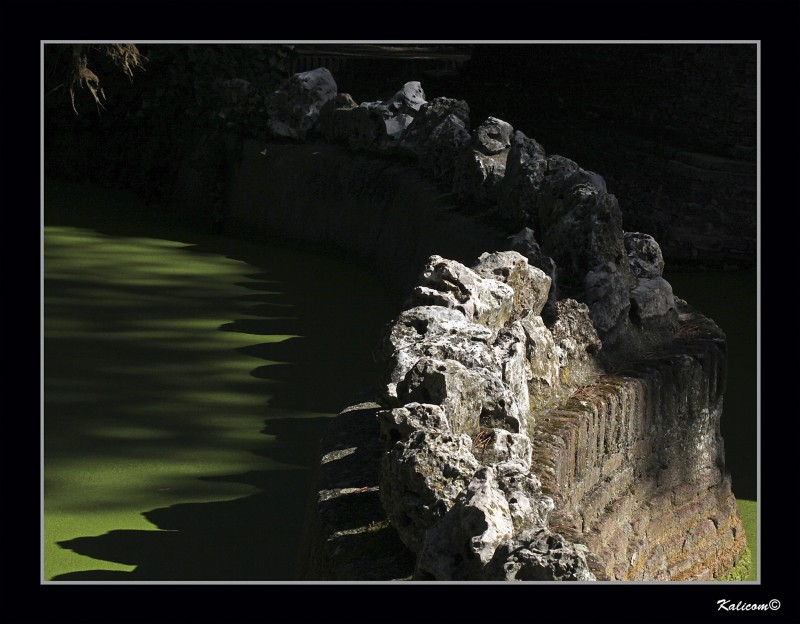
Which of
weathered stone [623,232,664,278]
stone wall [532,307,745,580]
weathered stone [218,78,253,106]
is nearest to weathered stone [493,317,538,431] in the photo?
stone wall [532,307,745,580]

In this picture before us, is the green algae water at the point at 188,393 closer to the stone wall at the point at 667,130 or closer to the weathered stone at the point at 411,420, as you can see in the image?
the weathered stone at the point at 411,420

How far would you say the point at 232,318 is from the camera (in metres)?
6.55

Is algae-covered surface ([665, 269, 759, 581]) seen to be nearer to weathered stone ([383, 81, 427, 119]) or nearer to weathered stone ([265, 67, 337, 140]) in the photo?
weathered stone ([383, 81, 427, 119])

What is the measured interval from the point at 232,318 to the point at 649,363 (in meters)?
3.15

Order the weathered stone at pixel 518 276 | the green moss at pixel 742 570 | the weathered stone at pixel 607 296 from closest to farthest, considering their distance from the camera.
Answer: the weathered stone at pixel 518 276 → the weathered stone at pixel 607 296 → the green moss at pixel 742 570

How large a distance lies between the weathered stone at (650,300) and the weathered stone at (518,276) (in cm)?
45

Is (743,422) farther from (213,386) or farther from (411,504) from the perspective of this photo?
(411,504)

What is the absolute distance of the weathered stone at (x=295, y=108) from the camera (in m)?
8.97

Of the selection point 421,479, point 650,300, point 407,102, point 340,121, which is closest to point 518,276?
point 650,300

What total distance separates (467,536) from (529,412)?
111cm

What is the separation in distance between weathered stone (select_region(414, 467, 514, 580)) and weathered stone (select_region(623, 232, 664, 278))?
101 inches

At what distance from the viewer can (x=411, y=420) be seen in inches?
107

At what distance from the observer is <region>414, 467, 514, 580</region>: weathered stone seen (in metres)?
2.18

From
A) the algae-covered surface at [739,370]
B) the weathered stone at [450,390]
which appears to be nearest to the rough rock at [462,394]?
the weathered stone at [450,390]
